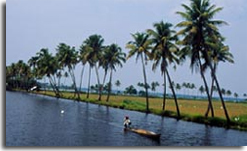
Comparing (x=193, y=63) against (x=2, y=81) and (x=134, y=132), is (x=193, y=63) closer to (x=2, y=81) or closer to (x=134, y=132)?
(x=134, y=132)

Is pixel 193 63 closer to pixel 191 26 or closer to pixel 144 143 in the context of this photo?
pixel 191 26

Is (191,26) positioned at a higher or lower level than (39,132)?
higher

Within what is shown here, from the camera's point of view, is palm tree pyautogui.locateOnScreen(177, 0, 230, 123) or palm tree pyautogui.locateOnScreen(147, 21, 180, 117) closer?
palm tree pyautogui.locateOnScreen(177, 0, 230, 123)

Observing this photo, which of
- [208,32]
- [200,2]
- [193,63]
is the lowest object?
[193,63]

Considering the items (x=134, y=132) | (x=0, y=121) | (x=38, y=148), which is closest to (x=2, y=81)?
(x=0, y=121)

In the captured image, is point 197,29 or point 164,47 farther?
point 164,47

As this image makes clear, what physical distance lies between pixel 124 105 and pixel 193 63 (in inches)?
476

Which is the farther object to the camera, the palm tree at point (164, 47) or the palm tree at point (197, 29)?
the palm tree at point (164, 47)

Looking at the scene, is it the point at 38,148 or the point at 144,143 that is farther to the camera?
the point at 144,143

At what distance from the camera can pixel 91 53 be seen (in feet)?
106

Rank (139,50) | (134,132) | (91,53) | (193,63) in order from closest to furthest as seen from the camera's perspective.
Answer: (134,132), (193,63), (139,50), (91,53)

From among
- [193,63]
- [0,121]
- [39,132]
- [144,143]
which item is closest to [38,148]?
[0,121]

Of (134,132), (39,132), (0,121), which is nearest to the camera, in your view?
(0,121)

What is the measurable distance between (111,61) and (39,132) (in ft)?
74.7
